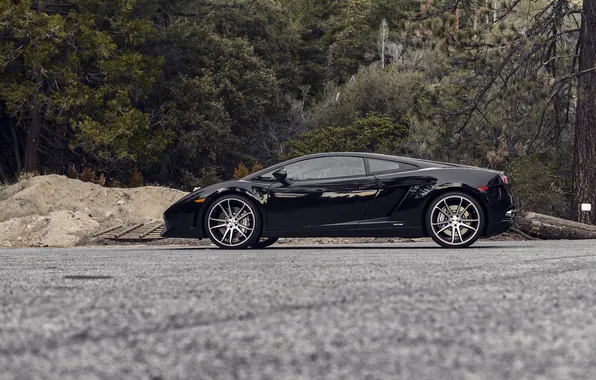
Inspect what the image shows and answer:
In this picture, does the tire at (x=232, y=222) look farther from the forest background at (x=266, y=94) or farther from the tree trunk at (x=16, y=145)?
the tree trunk at (x=16, y=145)

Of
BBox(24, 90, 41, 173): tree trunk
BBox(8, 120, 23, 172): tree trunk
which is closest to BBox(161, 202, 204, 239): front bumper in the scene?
BBox(24, 90, 41, 173): tree trunk

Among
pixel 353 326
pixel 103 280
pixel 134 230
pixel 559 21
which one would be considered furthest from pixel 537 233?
pixel 353 326

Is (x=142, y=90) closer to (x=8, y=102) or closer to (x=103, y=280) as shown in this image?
(x=8, y=102)

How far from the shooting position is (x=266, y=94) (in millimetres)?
39250

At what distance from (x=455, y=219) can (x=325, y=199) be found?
166cm

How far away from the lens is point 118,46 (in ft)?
114

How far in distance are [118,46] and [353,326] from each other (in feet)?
108

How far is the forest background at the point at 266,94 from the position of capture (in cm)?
1931

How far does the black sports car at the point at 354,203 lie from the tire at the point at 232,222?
0.5 inches

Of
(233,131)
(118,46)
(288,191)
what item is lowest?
(288,191)

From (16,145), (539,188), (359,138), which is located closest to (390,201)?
(539,188)

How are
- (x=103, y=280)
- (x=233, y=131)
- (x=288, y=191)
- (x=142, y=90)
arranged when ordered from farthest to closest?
1. (x=233, y=131)
2. (x=142, y=90)
3. (x=288, y=191)
4. (x=103, y=280)

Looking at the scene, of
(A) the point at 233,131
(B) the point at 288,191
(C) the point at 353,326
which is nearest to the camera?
(C) the point at 353,326

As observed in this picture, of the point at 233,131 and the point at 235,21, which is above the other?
the point at 235,21
